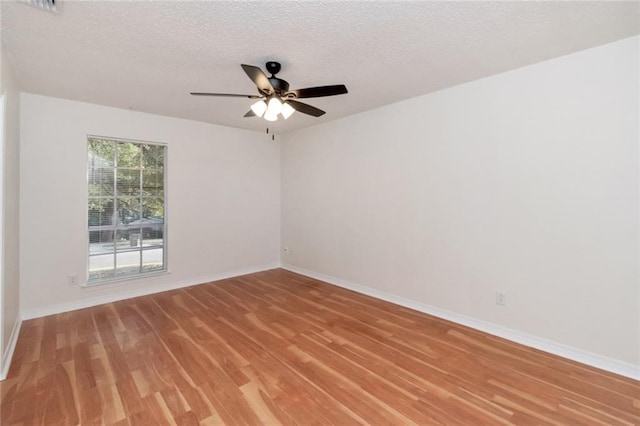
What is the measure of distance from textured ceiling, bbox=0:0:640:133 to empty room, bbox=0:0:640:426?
2 centimetres

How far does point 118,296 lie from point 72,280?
1.82ft

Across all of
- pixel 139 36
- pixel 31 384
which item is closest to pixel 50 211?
pixel 31 384

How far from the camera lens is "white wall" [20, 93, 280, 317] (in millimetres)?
3395

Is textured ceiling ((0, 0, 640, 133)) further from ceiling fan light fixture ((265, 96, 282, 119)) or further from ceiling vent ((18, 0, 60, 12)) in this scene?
ceiling fan light fixture ((265, 96, 282, 119))

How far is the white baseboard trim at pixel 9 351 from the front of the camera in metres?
2.25

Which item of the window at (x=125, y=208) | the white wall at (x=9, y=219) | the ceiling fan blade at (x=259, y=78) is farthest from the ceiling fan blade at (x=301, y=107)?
the window at (x=125, y=208)

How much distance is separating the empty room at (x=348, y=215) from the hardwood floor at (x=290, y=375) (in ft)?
0.07

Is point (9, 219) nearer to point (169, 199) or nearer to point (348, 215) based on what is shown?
point (169, 199)

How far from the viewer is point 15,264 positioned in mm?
3000

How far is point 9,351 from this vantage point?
2.52 m

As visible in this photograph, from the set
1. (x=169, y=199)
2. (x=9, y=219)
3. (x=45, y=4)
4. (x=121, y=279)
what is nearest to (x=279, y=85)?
(x=45, y=4)

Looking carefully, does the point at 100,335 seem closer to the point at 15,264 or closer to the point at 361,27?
the point at 15,264

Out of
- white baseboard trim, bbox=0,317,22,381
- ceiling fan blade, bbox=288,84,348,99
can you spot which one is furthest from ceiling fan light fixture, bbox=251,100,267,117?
white baseboard trim, bbox=0,317,22,381

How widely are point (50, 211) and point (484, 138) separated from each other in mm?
4860
